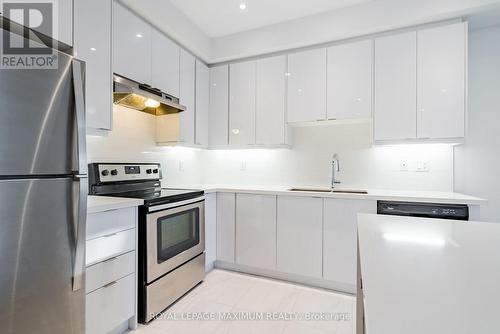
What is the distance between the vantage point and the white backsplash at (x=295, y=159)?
2428 mm

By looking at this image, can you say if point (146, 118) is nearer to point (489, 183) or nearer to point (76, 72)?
point (76, 72)

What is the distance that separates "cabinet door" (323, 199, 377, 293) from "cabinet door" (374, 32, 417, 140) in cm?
74

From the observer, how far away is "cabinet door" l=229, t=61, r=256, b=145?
295cm

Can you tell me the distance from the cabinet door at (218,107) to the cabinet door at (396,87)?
1643mm

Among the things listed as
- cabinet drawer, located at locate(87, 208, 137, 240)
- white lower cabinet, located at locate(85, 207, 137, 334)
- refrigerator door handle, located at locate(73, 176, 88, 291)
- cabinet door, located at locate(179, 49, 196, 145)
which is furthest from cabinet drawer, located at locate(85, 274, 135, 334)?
cabinet door, located at locate(179, 49, 196, 145)

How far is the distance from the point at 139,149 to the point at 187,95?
0.77m

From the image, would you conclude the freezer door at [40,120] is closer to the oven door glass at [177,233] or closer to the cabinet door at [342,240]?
the oven door glass at [177,233]

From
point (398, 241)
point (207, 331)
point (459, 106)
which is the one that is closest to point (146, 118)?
point (207, 331)

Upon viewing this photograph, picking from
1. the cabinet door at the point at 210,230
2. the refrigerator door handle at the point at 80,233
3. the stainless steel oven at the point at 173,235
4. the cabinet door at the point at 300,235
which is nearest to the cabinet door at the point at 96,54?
the refrigerator door handle at the point at 80,233

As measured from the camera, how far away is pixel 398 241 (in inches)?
37.1

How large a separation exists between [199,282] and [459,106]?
282 cm

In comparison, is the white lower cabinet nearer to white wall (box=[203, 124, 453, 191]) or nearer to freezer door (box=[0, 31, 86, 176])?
freezer door (box=[0, 31, 86, 176])

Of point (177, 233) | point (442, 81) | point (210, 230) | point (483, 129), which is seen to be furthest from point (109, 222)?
point (483, 129)

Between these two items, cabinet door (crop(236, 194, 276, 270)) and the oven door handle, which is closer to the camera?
the oven door handle
